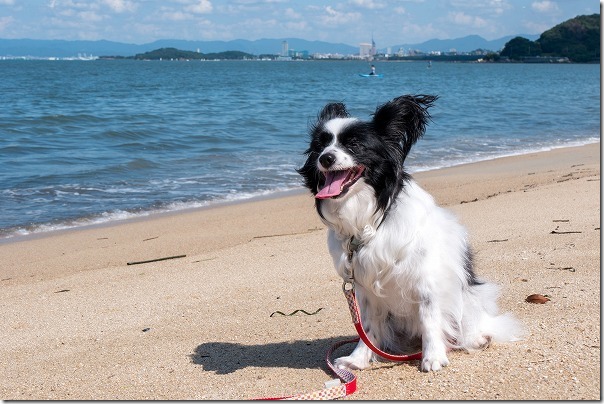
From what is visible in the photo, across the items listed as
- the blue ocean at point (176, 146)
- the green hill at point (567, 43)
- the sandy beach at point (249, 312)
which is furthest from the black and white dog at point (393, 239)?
the green hill at point (567, 43)

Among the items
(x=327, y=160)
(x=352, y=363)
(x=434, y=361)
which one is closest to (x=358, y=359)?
(x=352, y=363)

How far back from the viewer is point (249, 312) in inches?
212

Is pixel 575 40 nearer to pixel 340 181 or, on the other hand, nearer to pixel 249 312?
pixel 249 312

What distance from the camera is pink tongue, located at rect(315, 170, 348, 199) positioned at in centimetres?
371

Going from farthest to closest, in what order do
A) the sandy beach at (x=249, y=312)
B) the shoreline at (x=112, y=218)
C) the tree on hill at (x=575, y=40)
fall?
the tree on hill at (x=575, y=40), the shoreline at (x=112, y=218), the sandy beach at (x=249, y=312)

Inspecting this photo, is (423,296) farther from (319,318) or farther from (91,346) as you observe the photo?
(91,346)

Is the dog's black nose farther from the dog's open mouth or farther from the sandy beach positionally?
the sandy beach

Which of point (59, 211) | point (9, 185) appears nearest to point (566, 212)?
point (59, 211)

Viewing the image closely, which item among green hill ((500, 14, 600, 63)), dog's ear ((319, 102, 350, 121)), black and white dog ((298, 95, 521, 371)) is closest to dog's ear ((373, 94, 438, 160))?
black and white dog ((298, 95, 521, 371))

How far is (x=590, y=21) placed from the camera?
132000mm

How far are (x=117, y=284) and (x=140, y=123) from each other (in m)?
18.6

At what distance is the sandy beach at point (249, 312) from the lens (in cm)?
389

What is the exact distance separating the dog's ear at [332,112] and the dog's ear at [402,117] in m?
0.34

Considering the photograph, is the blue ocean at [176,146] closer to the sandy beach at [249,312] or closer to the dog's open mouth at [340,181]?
the dog's open mouth at [340,181]
